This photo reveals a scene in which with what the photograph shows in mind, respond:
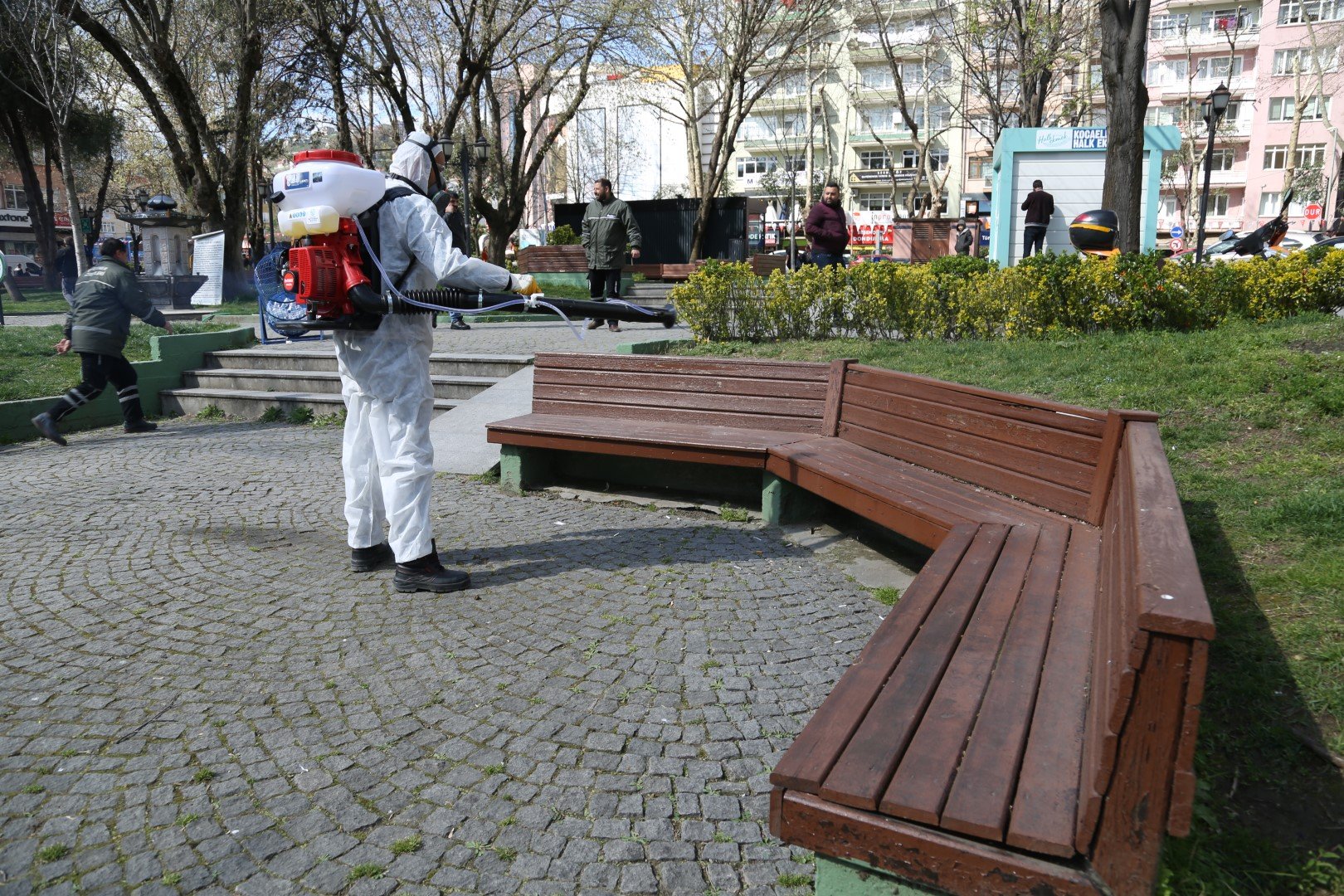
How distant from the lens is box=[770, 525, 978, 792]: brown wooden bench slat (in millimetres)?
2176

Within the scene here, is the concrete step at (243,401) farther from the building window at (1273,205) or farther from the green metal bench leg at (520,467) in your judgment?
the building window at (1273,205)

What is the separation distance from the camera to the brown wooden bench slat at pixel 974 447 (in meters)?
4.08

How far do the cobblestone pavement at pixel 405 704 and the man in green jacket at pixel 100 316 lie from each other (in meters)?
3.64

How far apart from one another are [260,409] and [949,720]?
9.24 meters

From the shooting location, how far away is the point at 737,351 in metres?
9.22

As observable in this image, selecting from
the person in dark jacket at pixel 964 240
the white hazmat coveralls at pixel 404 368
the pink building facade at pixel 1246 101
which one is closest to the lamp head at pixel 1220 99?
the person in dark jacket at pixel 964 240

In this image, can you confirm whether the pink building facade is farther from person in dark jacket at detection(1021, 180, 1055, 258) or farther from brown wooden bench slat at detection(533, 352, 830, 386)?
brown wooden bench slat at detection(533, 352, 830, 386)

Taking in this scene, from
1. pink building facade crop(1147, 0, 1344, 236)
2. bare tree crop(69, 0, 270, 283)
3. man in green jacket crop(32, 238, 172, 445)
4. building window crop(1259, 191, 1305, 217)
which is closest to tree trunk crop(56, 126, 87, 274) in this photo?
bare tree crop(69, 0, 270, 283)

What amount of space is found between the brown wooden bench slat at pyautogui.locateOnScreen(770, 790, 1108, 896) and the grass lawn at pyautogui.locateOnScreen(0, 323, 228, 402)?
31.8ft

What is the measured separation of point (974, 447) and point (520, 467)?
3.26 m

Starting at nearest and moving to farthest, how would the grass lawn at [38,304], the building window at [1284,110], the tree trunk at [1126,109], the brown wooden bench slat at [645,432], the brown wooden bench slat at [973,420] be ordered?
the brown wooden bench slat at [973,420]
the brown wooden bench slat at [645,432]
the tree trunk at [1126,109]
the grass lawn at [38,304]
the building window at [1284,110]

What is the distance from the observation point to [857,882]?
2.19 metres

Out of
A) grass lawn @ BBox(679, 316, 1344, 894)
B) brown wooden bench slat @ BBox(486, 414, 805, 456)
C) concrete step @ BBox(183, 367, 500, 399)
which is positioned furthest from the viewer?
concrete step @ BBox(183, 367, 500, 399)

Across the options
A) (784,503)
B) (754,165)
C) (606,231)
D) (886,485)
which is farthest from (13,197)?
(886,485)
